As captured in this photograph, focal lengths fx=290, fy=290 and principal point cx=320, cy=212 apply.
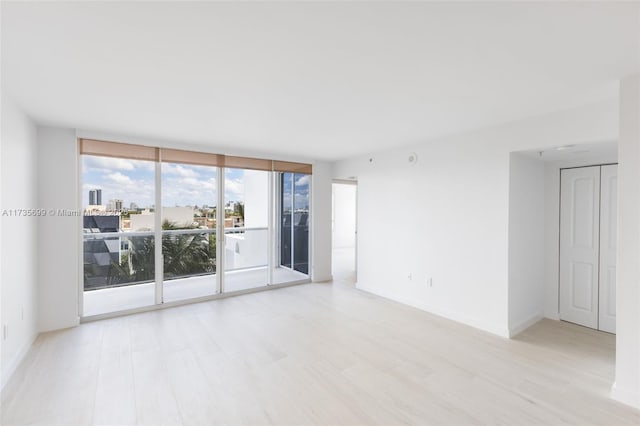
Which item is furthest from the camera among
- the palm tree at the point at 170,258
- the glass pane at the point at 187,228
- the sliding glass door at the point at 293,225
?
the sliding glass door at the point at 293,225

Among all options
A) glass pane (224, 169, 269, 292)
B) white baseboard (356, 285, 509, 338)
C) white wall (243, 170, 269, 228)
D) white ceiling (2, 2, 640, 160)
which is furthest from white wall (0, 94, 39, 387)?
white baseboard (356, 285, 509, 338)

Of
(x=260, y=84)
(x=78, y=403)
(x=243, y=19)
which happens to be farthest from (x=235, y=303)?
(x=243, y=19)

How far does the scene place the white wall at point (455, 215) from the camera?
10.3 ft

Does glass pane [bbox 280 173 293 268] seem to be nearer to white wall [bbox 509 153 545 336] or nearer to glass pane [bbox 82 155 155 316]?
glass pane [bbox 82 155 155 316]

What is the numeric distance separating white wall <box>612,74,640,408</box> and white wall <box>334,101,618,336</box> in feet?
1.85

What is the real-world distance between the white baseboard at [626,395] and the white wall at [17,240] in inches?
189

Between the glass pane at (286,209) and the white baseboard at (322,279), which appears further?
the glass pane at (286,209)

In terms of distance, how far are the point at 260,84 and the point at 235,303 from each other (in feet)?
11.0

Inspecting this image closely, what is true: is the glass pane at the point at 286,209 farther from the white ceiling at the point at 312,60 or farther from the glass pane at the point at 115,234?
the white ceiling at the point at 312,60

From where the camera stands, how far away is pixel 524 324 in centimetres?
361

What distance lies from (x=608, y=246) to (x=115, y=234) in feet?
21.0

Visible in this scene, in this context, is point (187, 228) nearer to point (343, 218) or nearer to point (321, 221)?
point (321, 221)

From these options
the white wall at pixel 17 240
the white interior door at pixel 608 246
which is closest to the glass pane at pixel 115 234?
the white wall at pixel 17 240

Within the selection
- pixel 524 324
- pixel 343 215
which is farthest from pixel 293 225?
pixel 343 215
